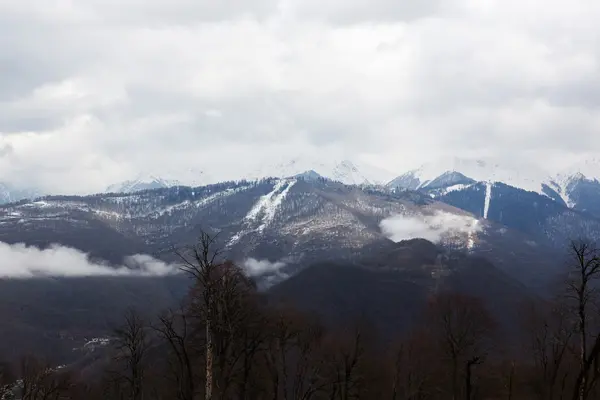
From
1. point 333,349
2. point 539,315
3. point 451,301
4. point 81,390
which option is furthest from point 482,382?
point 81,390

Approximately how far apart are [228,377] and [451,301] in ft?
125

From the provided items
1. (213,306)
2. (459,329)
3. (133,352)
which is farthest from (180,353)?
(459,329)

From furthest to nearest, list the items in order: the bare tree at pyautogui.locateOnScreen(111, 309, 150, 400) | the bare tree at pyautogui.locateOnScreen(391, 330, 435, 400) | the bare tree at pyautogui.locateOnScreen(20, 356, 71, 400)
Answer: the bare tree at pyautogui.locateOnScreen(391, 330, 435, 400), the bare tree at pyautogui.locateOnScreen(111, 309, 150, 400), the bare tree at pyautogui.locateOnScreen(20, 356, 71, 400)

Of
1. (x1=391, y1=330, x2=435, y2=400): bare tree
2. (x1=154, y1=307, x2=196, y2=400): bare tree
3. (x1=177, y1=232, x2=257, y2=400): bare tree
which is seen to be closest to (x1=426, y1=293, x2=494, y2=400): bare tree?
(x1=391, y1=330, x2=435, y2=400): bare tree

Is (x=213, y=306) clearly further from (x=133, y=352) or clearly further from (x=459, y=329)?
(x=459, y=329)

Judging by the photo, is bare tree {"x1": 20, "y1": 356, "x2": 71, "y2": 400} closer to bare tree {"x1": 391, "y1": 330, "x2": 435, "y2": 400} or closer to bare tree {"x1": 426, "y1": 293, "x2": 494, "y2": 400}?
bare tree {"x1": 426, "y1": 293, "x2": 494, "y2": 400}

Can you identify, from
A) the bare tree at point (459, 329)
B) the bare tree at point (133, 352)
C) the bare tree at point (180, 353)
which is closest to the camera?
the bare tree at point (180, 353)

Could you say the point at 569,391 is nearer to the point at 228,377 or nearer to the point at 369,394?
the point at 369,394

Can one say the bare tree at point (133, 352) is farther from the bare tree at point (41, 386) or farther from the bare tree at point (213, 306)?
the bare tree at point (213, 306)

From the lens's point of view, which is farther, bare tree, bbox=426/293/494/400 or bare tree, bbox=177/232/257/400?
bare tree, bbox=426/293/494/400

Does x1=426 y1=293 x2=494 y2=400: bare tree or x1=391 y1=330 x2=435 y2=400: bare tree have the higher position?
x1=426 y1=293 x2=494 y2=400: bare tree

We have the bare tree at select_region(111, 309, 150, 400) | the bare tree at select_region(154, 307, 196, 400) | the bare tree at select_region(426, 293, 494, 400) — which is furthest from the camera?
the bare tree at select_region(426, 293, 494, 400)

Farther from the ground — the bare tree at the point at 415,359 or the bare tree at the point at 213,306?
the bare tree at the point at 213,306

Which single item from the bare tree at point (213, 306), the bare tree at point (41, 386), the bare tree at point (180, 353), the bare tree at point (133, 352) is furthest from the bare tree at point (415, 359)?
the bare tree at point (213, 306)
